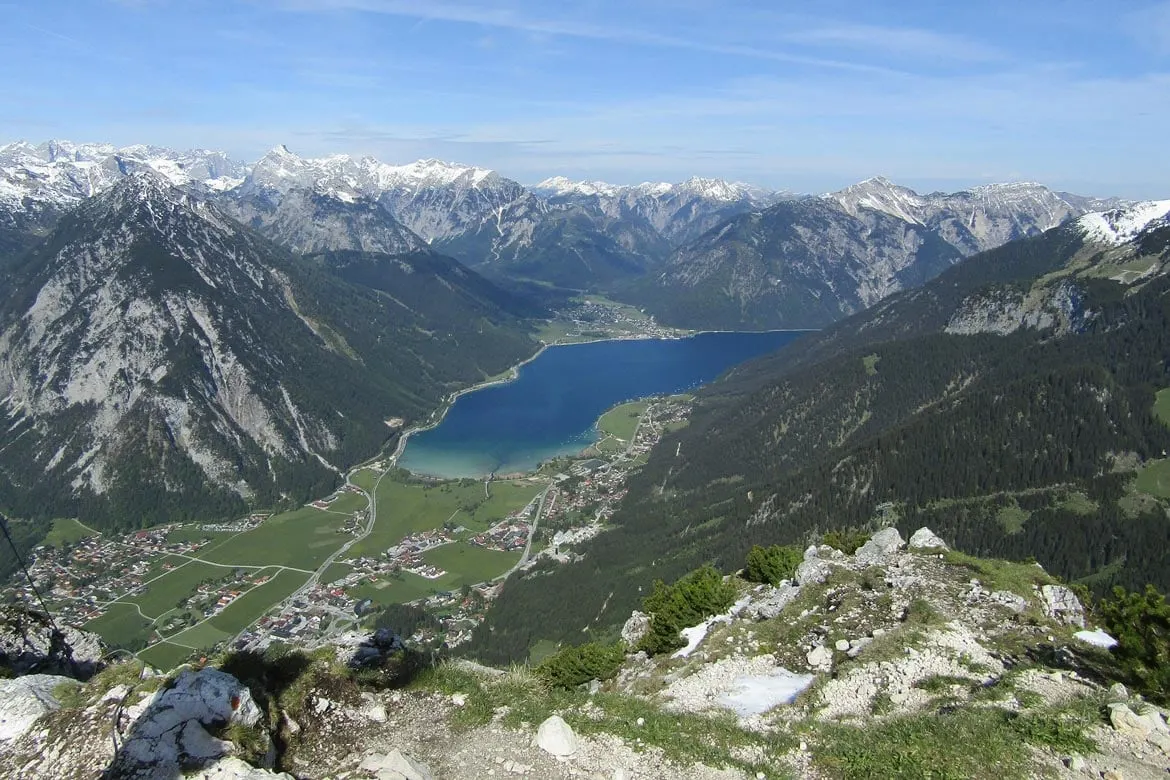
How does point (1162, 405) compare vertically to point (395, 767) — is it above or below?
below

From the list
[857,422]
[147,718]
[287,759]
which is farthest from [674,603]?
[857,422]

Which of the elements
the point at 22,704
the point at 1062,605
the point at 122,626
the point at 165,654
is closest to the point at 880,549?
the point at 1062,605

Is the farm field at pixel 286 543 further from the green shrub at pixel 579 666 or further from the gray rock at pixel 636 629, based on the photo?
the green shrub at pixel 579 666

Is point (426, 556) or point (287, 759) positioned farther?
point (426, 556)

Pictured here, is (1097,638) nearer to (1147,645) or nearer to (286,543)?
(1147,645)

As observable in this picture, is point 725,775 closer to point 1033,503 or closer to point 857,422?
point 1033,503

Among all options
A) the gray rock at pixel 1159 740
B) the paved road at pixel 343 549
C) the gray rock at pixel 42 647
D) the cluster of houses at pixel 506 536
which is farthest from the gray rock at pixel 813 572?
the cluster of houses at pixel 506 536

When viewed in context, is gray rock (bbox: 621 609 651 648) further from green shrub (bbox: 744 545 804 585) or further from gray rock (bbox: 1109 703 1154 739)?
gray rock (bbox: 1109 703 1154 739)

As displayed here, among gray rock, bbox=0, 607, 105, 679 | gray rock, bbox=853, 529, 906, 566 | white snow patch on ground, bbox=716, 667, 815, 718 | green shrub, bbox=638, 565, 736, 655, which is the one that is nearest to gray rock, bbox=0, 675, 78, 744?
gray rock, bbox=0, 607, 105, 679
